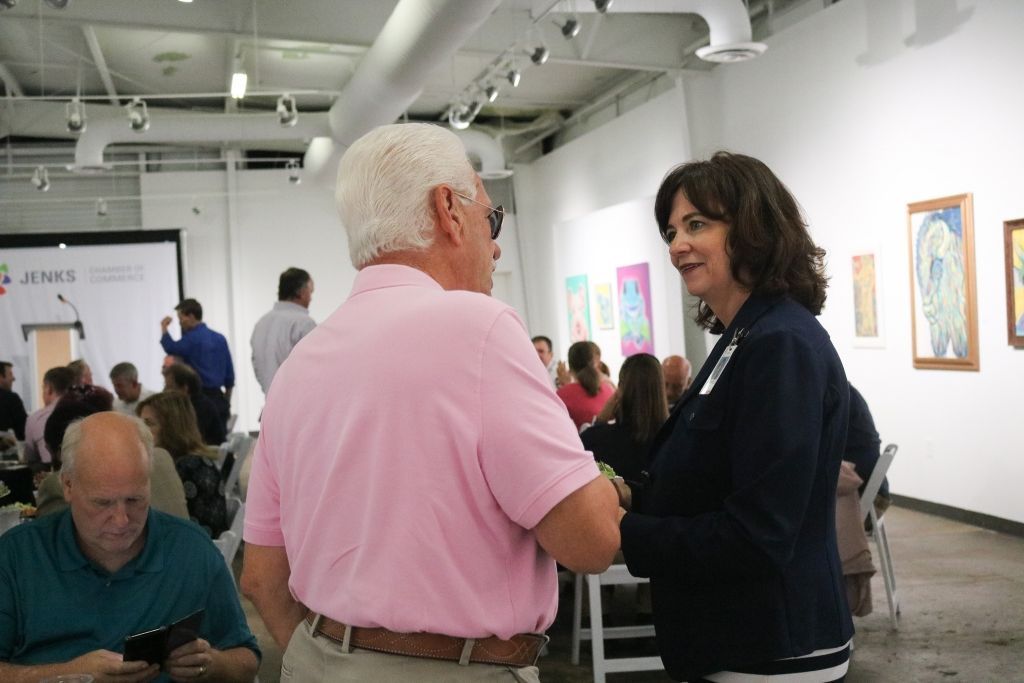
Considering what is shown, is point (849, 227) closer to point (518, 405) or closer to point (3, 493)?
point (3, 493)

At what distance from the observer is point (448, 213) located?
146 cm

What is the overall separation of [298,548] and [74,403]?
4.07m

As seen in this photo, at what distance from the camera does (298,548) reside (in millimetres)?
1512

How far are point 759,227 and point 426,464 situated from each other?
78 centimetres

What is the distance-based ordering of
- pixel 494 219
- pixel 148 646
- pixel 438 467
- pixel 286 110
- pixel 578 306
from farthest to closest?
pixel 578 306 < pixel 286 110 < pixel 148 646 < pixel 494 219 < pixel 438 467

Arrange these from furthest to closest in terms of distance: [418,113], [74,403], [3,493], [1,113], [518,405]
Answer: [418,113], [1,113], [74,403], [3,493], [518,405]

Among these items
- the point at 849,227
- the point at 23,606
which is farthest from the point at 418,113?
the point at 23,606

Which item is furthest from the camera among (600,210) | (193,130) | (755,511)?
(600,210)

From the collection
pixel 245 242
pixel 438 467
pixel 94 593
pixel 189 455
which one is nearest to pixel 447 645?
pixel 438 467

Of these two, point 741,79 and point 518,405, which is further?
point 741,79

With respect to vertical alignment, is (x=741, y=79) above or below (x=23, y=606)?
above

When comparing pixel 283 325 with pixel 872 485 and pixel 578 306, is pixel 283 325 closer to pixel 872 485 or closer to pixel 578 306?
pixel 872 485

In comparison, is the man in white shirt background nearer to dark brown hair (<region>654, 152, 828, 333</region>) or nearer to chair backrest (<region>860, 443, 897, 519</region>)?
chair backrest (<region>860, 443, 897, 519</region>)

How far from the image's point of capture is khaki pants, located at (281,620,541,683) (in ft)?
4.49
